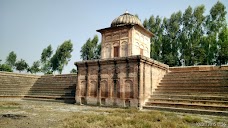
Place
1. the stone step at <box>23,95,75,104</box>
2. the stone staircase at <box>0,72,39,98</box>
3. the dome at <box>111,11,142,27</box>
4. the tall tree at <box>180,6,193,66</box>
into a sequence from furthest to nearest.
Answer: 1. the tall tree at <box>180,6,193,66</box>
2. the stone staircase at <box>0,72,39,98</box>
3. the dome at <box>111,11,142,27</box>
4. the stone step at <box>23,95,75,104</box>

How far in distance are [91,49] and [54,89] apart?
69.9ft

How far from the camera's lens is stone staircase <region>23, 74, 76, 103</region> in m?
20.1

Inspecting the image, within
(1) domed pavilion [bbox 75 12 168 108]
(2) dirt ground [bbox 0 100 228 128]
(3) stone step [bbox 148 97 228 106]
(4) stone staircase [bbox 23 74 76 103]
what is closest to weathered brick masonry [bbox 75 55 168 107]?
(1) domed pavilion [bbox 75 12 168 108]

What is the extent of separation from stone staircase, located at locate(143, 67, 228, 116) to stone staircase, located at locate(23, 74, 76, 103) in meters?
8.45

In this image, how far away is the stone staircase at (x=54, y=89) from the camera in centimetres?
2011

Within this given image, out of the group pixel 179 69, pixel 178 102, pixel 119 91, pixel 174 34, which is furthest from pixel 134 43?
Result: pixel 174 34

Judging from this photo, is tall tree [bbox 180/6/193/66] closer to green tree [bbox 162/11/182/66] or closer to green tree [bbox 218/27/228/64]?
green tree [bbox 162/11/182/66]

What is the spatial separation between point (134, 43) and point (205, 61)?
14875mm

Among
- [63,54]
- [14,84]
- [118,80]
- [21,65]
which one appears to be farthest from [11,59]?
[118,80]

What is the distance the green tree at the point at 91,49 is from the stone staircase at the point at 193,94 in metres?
26.8

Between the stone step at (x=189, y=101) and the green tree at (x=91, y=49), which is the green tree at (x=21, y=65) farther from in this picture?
the stone step at (x=189, y=101)

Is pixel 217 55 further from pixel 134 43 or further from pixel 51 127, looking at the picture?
pixel 51 127

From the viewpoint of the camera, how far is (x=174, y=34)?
32.2 m

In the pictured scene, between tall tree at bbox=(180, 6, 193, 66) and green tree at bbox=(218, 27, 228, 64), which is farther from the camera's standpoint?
tall tree at bbox=(180, 6, 193, 66)
